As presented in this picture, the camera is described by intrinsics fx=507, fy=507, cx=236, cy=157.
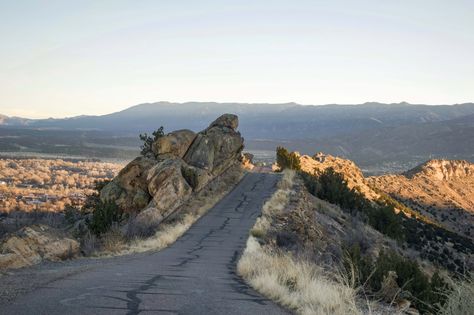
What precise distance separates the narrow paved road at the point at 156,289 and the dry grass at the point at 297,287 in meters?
0.29

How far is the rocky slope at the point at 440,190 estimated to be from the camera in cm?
7019

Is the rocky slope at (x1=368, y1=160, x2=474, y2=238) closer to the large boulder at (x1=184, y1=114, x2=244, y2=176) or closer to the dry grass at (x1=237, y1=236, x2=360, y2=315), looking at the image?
the large boulder at (x1=184, y1=114, x2=244, y2=176)

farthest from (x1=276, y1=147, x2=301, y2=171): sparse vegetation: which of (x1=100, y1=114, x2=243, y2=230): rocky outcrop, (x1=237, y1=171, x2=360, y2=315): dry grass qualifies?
(x1=237, y1=171, x2=360, y2=315): dry grass

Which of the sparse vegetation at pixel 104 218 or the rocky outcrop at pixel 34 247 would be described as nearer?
the rocky outcrop at pixel 34 247

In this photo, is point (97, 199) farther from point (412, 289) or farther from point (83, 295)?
point (83, 295)

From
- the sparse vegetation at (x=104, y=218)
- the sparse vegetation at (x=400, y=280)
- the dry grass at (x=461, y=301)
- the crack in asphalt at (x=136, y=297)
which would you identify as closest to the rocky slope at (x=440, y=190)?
the sparse vegetation at (x=104, y=218)

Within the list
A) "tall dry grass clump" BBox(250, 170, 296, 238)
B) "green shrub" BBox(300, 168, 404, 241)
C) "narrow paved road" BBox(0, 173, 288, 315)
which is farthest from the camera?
"green shrub" BBox(300, 168, 404, 241)

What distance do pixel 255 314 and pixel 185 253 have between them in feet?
30.7

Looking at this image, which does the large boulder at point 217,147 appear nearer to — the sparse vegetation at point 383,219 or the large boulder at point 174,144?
the large boulder at point 174,144

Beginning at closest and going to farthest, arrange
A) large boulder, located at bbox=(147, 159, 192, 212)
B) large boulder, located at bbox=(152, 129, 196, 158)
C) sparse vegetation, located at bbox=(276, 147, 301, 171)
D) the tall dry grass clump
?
1. the tall dry grass clump
2. large boulder, located at bbox=(147, 159, 192, 212)
3. large boulder, located at bbox=(152, 129, 196, 158)
4. sparse vegetation, located at bbox=(276, 147, 301, 171)

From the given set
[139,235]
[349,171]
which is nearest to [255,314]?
[139,235]

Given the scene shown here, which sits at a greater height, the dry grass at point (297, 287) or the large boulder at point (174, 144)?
the large boulder at point (174, 144)

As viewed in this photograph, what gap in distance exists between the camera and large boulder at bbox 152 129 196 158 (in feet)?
112

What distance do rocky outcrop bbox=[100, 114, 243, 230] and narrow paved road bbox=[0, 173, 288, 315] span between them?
783 cm
